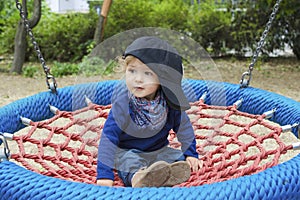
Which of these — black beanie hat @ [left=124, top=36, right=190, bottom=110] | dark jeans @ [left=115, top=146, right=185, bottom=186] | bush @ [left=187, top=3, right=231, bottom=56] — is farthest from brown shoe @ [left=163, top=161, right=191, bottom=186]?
bush @ [left=187, top=3, right=231, bottom=56]

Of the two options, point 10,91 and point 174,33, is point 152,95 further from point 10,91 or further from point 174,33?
point 10,91

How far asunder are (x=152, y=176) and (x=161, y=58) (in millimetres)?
335

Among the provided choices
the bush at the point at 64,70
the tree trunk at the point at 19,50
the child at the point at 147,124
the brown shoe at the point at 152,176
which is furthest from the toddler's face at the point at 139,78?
the tree trunk at the point at 19,50

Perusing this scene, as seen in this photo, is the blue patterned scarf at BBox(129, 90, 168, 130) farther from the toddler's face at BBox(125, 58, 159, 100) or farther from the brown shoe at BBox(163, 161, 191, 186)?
the brown shoe at BBox(163, 161, 191, 186)

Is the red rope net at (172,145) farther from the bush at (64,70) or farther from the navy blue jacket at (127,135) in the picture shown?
the bush at (64,70)

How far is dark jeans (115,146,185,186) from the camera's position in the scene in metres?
1.36

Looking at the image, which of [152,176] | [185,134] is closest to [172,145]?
[185,134]

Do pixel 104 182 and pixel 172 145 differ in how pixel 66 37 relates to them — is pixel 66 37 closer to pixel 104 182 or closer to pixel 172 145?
pixel 172 145

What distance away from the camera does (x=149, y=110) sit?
1397 mm

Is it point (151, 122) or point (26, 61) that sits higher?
point (151, 122)

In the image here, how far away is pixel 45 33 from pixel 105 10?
88.8 inches

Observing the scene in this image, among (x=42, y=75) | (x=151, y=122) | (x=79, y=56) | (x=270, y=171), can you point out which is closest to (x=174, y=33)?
(x=151, y=122)

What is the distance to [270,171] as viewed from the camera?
3.71 feet

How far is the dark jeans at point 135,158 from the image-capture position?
1.36 metres
